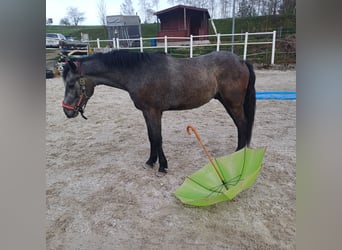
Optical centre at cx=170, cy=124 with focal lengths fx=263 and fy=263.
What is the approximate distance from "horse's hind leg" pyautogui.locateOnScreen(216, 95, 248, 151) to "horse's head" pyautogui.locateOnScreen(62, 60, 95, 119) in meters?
0.75

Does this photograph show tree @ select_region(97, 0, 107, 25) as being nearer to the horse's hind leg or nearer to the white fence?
the white fence

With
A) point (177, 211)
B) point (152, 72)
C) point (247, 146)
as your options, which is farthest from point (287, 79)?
point (177, 211)

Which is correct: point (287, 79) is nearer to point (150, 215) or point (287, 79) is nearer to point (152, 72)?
point (152, 72)

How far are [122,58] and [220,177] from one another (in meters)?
0.81

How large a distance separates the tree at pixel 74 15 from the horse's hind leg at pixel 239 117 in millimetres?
887

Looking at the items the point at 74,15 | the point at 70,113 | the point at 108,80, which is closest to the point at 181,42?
the point at 108,80

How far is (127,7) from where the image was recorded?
138 centimetres

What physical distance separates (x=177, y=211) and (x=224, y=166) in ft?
1.07

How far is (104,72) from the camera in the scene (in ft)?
4.74

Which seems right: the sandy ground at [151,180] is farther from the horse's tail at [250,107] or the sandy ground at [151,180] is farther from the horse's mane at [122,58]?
the horse's mane at [122,58]

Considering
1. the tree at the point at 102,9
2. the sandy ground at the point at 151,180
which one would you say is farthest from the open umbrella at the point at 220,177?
the tree at the point at 102,9

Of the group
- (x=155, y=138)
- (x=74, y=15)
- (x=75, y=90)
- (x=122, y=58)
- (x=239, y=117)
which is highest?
(x=74, y=15)

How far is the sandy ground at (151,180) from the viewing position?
1.26 m

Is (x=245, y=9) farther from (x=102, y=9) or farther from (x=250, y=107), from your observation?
(x=102, y=9)
